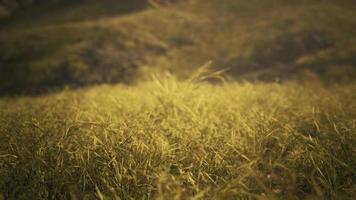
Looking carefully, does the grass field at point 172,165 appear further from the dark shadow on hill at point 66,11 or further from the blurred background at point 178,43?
the dark shadow on hill at point 66,11

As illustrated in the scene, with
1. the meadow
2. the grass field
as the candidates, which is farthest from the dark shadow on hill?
the grass field

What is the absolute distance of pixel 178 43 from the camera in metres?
11.6

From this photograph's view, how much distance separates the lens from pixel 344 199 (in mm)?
1678

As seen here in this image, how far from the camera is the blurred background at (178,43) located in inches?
359

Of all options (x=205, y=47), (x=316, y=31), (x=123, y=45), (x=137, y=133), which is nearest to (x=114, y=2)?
(x=123, y=45)

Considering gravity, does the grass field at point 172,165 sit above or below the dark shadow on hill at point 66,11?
above

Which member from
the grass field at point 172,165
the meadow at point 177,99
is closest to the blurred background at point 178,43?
the meadow at point 177,99

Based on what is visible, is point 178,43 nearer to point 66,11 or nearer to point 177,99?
point 66,11

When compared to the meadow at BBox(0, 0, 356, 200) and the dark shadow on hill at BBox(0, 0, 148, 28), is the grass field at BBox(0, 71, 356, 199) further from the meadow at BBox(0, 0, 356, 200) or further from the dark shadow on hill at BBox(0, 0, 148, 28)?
the dark shadow on hill at BBox(0, 0, 148, 28)

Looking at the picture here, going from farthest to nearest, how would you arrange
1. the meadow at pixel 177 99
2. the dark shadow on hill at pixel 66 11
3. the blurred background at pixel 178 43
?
1. the dark shadow on hill at pixel 66 11
2. the blurred background at pixel 178 43
3. the meadow at pixel 177 99

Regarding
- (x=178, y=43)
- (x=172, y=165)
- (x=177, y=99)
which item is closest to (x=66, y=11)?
(x=178, y=43)

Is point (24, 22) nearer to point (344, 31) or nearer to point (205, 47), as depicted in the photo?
point (205, 47)

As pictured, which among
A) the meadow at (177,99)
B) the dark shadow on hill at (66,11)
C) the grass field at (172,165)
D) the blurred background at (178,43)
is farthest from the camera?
the dark shadow on hill at (66,11)

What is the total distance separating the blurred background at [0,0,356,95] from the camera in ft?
29.9
